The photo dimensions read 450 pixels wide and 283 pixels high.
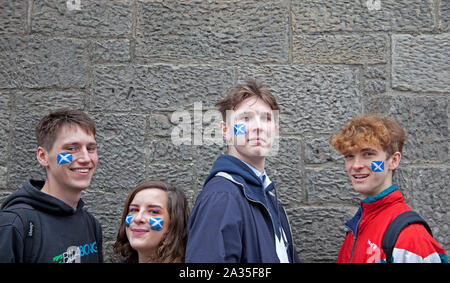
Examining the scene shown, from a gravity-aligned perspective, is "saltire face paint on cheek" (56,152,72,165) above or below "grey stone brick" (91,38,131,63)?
below

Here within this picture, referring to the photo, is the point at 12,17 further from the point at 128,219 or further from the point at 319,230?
the point at 319,230

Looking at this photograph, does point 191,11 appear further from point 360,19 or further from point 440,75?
point 440,75

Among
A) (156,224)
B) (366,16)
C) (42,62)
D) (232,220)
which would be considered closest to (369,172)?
(232,220)

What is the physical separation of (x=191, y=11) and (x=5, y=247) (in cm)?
221

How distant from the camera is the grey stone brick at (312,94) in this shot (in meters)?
3.30

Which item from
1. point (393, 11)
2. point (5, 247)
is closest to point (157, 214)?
point (5, 247)

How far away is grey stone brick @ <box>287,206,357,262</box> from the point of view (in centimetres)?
317

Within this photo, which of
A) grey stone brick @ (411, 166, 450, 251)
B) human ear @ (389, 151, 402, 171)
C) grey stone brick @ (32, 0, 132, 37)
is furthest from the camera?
grey stone brick @ (32, 0, 132, 37)

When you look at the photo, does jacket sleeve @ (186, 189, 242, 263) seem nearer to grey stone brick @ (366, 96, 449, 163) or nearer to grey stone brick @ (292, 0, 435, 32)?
grey stone brick @ (366, 96, 449, 163)

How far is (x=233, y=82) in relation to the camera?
3.35m

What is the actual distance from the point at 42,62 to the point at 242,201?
7.20 feet

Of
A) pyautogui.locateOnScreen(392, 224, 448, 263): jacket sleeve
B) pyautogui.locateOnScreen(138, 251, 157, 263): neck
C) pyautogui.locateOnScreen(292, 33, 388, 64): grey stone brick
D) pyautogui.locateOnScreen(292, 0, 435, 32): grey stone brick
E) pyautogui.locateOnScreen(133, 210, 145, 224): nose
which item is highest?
pyautogui.locateOnScreen(292, 0, 435, 32): grey stone brick

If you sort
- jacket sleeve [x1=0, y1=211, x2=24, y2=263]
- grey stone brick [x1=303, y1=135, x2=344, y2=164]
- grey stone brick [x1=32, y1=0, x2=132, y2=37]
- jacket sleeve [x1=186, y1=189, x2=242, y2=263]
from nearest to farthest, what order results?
1. jacket sleeve [x1=186, y1=189, x2=242, y2=263]
2. jacket sleeve [x1=0, y1=211, x2=24, y2=263]
3. grey stone brick [x1=303, y1=135, x2=344, y2=164]
4. grey stone brick [x1=32, y1=0, x2=132, y2=37]

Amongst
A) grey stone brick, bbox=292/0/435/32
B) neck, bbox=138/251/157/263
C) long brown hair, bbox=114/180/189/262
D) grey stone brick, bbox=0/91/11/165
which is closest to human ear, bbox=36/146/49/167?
long brown hair, bbox=114/180/189/262
